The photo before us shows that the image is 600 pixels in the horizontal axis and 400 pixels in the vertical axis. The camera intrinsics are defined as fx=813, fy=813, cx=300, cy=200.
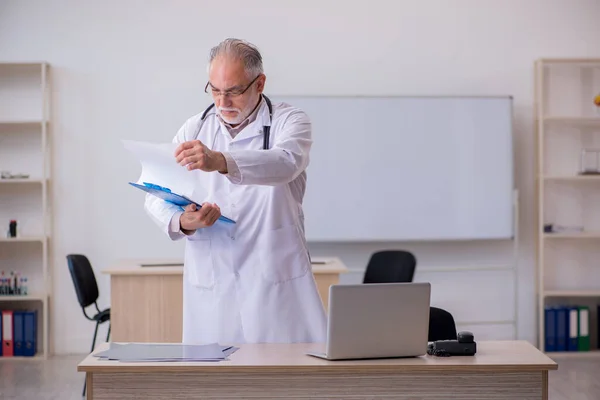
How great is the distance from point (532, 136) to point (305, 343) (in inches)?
170

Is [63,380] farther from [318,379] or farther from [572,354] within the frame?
[572,354]

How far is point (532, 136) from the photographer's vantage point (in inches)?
247

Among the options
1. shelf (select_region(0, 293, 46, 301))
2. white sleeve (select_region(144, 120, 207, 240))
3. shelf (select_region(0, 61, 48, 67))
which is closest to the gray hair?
white sleeve (select_region(144, 120, 207, 240))

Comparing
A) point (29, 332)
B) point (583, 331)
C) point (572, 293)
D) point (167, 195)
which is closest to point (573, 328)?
point (583, 331)

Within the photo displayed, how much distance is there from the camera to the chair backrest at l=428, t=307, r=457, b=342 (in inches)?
112

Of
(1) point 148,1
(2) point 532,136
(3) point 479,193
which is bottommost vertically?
(3) point 479,193

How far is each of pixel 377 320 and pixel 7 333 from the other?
4508 millimetres

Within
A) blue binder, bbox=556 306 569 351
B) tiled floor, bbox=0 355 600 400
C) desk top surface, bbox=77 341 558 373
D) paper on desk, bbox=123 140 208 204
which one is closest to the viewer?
desk top surface, bbox=77 341 558 373

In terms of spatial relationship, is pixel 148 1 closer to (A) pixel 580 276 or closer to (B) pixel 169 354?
(A) pixel 580 276

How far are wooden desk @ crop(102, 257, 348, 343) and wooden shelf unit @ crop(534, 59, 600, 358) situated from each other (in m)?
2.39

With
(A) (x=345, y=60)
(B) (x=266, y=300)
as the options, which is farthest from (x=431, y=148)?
(B) (x=266, y=300)

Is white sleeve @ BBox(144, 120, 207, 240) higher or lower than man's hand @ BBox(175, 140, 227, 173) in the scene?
lower

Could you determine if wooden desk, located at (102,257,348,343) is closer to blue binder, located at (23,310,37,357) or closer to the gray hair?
blue binder, located at (23,310,37,357)

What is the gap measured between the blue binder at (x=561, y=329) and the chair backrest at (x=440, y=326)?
350 cm
